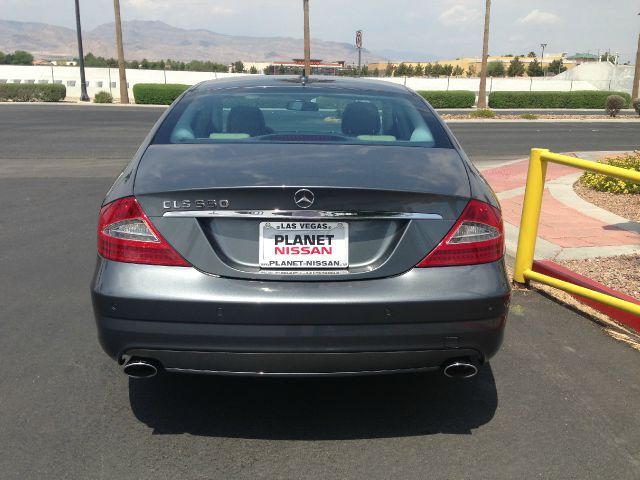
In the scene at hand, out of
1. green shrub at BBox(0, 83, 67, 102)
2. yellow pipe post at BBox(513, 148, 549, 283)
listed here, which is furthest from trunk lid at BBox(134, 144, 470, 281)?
green shrub at BBox(0, 83, 67, 102)

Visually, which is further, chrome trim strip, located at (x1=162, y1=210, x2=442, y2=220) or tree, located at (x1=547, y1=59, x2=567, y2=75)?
tree, located at (x1=547, y1=59, x2=567, y2=75)

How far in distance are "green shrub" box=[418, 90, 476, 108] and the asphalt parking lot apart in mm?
37355

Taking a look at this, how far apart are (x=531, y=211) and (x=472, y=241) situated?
9.09ft

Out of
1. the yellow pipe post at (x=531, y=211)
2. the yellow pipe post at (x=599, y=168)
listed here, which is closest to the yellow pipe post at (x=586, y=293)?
the yellow pipe post at (x=531, y=211)

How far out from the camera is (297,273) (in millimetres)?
2922

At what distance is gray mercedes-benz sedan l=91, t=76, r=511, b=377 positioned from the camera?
2.89 metres

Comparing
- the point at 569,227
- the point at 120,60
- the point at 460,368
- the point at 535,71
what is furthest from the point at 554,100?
the point at 535,71

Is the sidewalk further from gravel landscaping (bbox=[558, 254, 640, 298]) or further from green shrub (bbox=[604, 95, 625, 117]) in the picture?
green shrub (bbox=[604, 95, 625, 117])

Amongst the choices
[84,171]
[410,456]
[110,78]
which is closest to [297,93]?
[410,456]

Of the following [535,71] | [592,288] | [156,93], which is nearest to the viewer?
[592,288]

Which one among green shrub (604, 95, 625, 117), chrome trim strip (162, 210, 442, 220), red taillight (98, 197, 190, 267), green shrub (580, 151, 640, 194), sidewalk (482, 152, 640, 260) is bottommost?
green shrub (604, 95, 625, 117)

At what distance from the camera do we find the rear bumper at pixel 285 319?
2.87m

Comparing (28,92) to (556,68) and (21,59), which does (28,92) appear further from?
(556,68)

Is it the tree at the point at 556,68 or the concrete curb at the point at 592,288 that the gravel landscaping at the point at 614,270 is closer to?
the concrete curb at the point at 592,288
